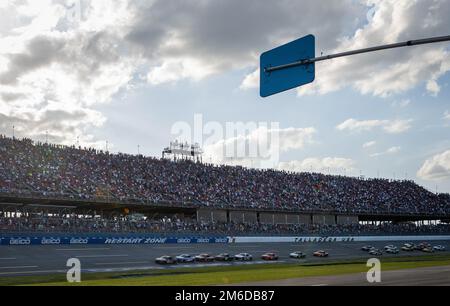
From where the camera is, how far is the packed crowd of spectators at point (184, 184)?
56.9 m

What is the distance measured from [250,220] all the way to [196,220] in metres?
10.3

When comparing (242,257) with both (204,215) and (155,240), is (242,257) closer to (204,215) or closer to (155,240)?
(155,240)

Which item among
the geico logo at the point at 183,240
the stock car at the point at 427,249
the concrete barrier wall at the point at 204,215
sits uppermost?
the concrete barrier wall at the point at 204,215

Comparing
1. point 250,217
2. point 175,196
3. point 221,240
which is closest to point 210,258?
point 221,240

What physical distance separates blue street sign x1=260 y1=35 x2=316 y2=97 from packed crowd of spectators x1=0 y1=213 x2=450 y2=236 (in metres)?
41.2

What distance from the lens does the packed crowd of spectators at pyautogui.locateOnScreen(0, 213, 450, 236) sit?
162ft

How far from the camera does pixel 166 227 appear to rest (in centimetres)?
6038

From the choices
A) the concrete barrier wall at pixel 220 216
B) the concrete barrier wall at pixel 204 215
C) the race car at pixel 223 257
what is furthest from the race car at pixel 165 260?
the concrete barrier wall at pixel 220 216

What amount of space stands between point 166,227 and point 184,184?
1297 cm

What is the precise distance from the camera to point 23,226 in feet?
159

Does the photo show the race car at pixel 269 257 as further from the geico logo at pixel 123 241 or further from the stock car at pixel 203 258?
the geico logo at pixel 123 241

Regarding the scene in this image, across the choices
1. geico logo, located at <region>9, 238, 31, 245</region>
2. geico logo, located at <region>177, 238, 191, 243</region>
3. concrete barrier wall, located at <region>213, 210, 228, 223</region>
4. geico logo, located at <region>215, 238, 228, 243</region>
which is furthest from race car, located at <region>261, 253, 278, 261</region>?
geico logo, located at <region>9, 238, 31, 245</region>

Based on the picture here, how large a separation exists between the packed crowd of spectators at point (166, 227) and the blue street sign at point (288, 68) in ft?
135
